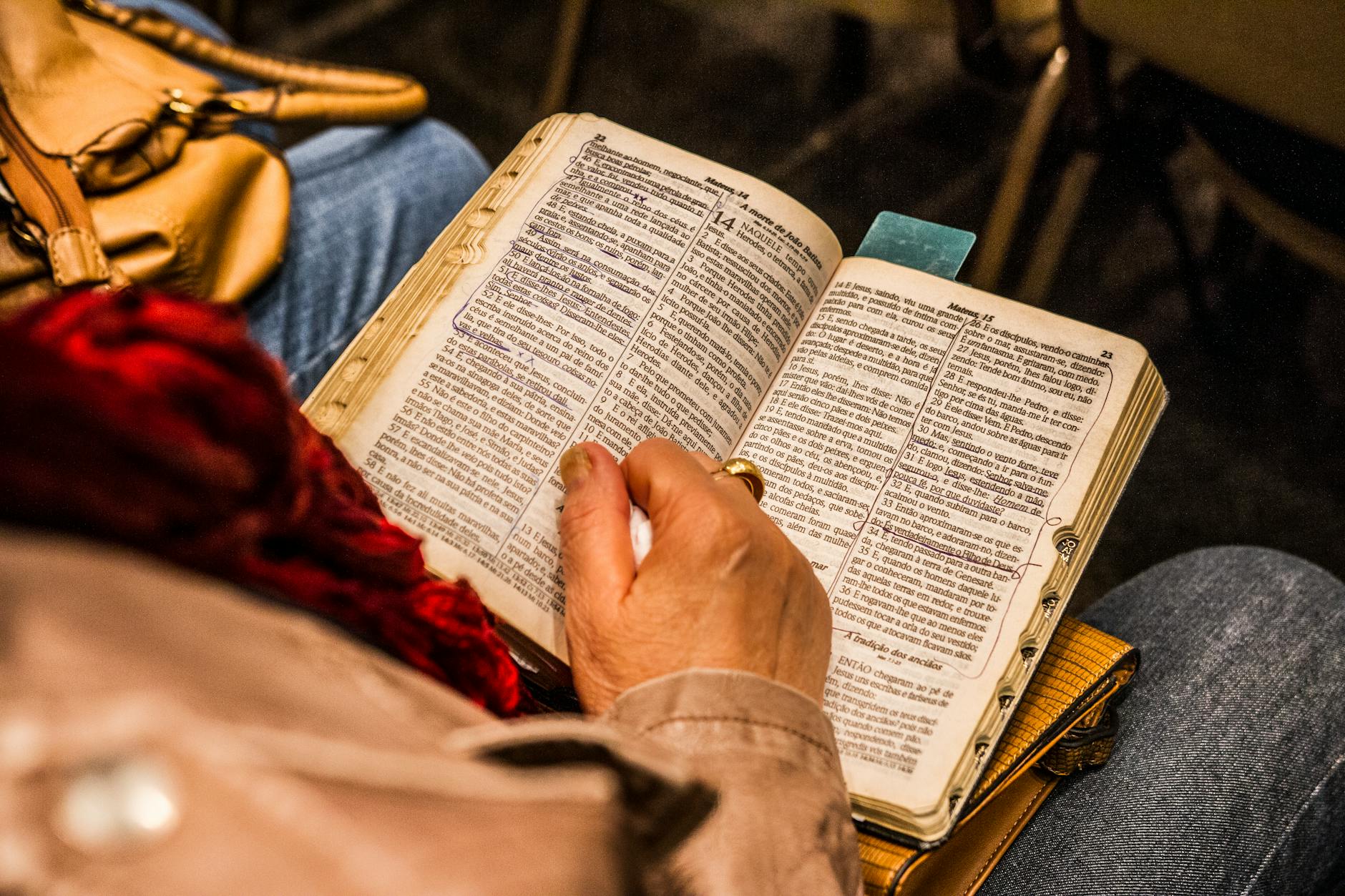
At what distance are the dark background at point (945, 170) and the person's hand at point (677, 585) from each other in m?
0.30

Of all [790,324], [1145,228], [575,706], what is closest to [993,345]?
[790,324]

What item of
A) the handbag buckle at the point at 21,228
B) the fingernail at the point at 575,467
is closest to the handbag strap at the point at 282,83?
the handbag buckle at the point at 21,228

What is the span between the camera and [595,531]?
0.51m

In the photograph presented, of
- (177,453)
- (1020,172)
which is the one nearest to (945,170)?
(1020,172)

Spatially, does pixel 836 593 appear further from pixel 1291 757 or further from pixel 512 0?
pixel 512 0

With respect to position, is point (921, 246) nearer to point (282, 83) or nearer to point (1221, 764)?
point (1221, 764)

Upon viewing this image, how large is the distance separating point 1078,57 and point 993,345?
1.34ft

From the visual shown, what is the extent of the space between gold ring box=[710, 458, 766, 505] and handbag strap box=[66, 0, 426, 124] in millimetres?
476

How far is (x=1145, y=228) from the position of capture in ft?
3.88

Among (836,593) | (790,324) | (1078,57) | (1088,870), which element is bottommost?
(1088,870)

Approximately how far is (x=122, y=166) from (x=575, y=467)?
38cm

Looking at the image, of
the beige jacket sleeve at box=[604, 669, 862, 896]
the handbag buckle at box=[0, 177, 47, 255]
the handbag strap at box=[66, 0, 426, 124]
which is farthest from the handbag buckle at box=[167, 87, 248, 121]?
the beige jacket sleeve at box=[604, 669, 862, 896]

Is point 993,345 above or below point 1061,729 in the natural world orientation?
above

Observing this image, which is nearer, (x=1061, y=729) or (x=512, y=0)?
(x=1061, y=729)
